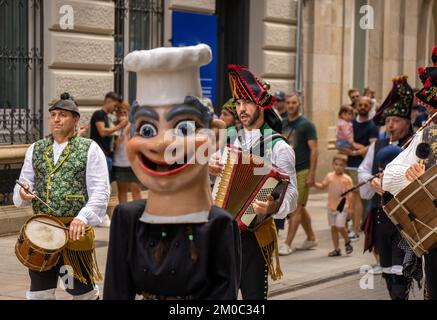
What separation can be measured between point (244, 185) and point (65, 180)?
138 cm

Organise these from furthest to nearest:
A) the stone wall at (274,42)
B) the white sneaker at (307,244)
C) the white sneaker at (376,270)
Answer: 1. the stone wall at (274,42)
2. the white sneaker at (307,244)
3. the white sneaker at (376,270)

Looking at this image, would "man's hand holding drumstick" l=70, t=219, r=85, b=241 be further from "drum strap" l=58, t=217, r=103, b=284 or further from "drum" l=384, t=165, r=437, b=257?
"drum" l=384, t=165, r=437, b=257

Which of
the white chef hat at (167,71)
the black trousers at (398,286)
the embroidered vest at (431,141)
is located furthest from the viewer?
the black trousers at (398,286)

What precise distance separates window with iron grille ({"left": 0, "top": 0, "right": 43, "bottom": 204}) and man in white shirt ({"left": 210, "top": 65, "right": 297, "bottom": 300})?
6.23 metres

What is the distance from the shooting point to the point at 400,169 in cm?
689

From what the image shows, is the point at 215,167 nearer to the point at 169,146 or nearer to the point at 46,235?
the point at 46,235

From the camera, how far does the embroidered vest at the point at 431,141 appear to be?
6672mm

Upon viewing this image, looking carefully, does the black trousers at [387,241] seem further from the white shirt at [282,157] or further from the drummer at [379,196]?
the white shirt at [282,157]

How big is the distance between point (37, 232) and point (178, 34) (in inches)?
367

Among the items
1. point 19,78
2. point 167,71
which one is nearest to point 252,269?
point 167,71

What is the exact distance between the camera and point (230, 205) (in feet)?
22.7

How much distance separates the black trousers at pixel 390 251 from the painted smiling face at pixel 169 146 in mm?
4112

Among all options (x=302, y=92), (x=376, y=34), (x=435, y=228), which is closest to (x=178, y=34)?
(x=302, y=92)

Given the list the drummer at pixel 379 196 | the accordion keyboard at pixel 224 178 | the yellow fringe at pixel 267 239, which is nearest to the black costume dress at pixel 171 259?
the accordion keyboard at pixel 224 178
